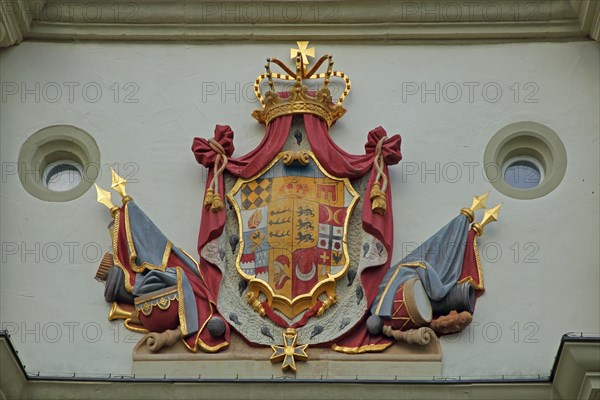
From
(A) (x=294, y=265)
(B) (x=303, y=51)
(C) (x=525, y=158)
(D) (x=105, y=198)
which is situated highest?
(B) (x=303, y=51)

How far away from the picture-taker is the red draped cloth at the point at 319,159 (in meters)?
18.6

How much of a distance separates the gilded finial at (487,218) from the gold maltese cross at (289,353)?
173 centimetres

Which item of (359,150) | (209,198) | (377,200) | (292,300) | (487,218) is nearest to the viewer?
(292,300)

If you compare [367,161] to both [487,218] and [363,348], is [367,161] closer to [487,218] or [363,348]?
[487,218]

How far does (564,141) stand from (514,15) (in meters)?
1.25

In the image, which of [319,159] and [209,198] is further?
[319,159]

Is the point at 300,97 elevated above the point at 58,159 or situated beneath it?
elevated above

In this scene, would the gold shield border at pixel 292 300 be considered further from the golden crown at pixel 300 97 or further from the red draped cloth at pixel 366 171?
the golden crown at pixel 300 97

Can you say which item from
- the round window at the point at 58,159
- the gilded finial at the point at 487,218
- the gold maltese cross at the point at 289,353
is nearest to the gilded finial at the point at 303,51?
the round window at the point at 58,159

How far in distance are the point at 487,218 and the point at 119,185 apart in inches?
116

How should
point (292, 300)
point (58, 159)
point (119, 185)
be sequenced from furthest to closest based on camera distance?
1. point (58, 159)
2. point (119, 185)
3. point (292, 300)

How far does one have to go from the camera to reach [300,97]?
757 inches

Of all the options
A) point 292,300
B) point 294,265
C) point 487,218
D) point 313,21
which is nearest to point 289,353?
point 292,300

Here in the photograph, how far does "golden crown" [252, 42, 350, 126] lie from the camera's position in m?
19.2
